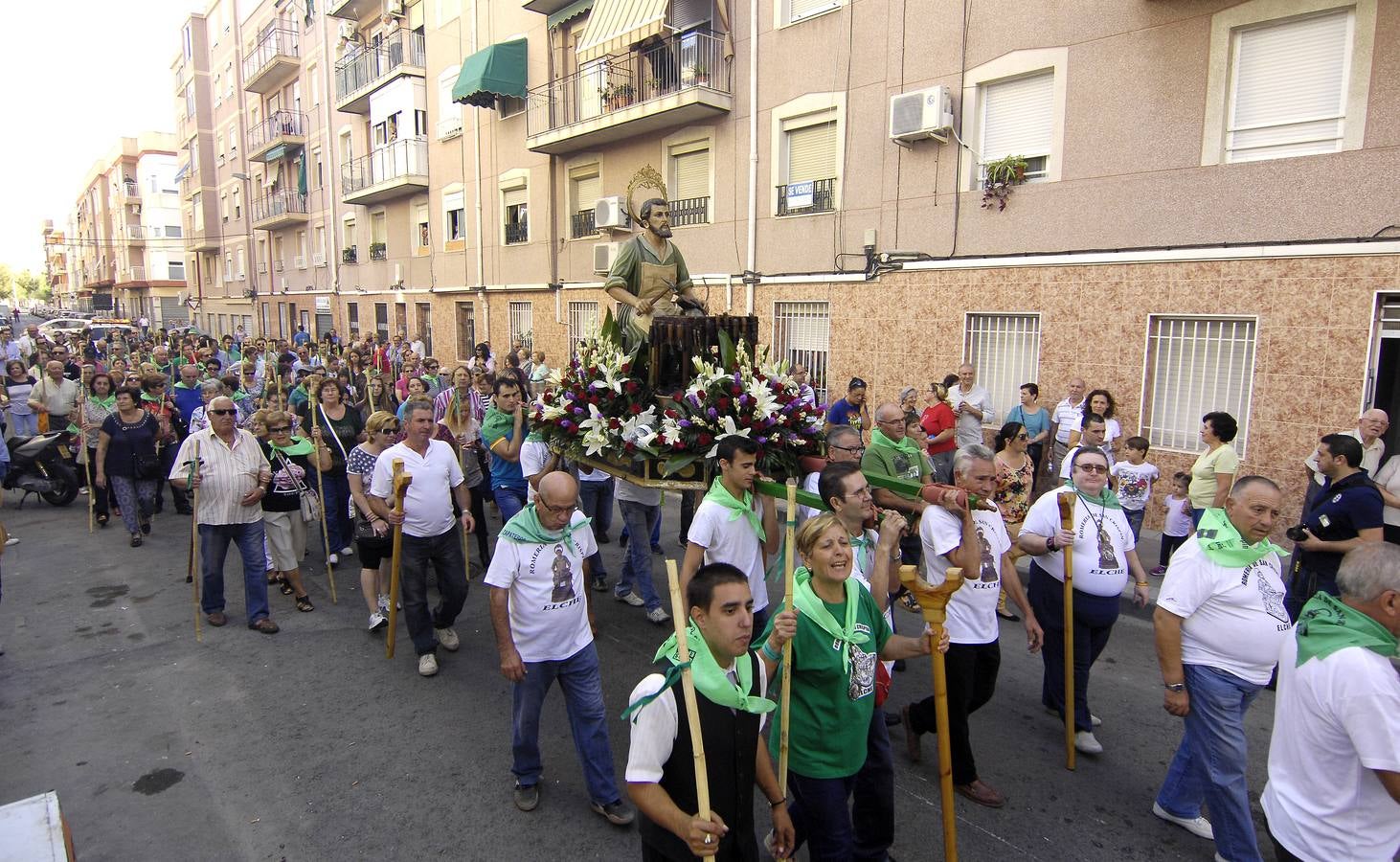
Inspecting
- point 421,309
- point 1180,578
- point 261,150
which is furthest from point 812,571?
point 261,150

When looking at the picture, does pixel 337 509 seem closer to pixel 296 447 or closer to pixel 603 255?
pixel 296 447

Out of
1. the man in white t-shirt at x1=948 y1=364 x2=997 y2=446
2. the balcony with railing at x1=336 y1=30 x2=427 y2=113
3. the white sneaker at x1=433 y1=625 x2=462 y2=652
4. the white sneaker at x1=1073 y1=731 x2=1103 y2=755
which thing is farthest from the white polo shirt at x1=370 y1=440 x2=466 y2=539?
the balcony with railing at x1=336 y1=30 x2=427 y2=113

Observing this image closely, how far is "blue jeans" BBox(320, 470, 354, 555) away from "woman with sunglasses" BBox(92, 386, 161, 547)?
2.46m

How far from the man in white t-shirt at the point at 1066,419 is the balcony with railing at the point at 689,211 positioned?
7.73 meters

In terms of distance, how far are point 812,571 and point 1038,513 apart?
2.15 m

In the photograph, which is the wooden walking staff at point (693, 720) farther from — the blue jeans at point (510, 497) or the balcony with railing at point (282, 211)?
the balcony with railing at point (282, 211)

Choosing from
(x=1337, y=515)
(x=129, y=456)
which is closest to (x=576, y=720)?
(x=1337, y=515)

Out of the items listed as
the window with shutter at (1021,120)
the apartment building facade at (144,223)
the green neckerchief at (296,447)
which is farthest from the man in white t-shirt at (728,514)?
the apartment building facade at (144,223)

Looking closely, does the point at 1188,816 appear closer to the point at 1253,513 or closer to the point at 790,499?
the point at 1253,513

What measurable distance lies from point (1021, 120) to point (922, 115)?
1.27m

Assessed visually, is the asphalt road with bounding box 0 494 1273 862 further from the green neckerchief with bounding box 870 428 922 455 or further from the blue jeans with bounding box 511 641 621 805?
the green neckerchief with bounding box 870 428 922 455

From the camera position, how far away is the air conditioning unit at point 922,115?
1071 centimetres

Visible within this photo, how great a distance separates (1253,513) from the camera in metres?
3.44

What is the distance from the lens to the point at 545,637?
4.03 metres
